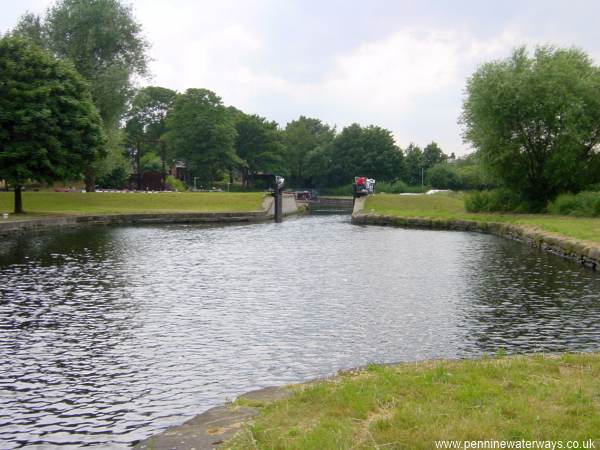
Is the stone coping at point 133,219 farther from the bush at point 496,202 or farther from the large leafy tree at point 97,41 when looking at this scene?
the bush at point 496,202

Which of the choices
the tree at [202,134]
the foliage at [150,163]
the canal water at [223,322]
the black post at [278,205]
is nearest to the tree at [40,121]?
the black post at [278,205]

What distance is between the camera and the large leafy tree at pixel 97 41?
205 ft

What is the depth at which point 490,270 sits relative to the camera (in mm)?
24750

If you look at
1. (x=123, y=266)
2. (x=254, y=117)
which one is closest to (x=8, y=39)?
(x=123, y=266)

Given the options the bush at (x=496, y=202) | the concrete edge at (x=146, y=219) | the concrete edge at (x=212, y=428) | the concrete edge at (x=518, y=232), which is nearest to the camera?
the concrete edge at (x=212, y=428)

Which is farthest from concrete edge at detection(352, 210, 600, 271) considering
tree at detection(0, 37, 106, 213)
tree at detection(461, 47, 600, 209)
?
tree at detection(0, 37, 106, 213)

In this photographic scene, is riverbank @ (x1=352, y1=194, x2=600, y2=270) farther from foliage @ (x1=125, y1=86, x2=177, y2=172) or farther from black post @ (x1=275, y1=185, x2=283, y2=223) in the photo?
foliage @ (x1=125, y1=86, x2=177, y2=172)

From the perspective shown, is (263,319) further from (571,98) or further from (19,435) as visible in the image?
(571,98)

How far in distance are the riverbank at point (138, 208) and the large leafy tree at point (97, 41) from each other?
158 inches

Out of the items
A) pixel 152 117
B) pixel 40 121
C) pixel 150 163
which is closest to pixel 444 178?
pixel 150 163

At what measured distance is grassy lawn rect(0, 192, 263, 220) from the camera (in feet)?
196

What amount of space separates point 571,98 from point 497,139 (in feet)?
19.5

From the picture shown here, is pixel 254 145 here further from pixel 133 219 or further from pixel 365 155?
pixel 133 219

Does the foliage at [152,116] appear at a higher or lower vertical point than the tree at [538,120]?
higher
